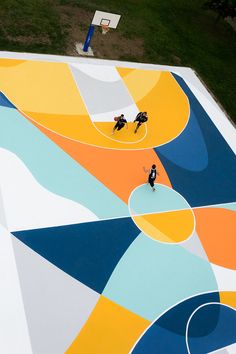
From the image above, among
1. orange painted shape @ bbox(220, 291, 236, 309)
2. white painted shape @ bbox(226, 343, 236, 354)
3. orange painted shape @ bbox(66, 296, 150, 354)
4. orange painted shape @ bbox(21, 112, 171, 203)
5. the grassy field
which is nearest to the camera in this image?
orange painted shape @ bbox(66, 296, 150, 354)

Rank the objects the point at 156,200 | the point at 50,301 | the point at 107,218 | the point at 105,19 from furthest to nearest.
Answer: the point at 105,19, the point at 156,200, the point at 107,218, the point at 50,301

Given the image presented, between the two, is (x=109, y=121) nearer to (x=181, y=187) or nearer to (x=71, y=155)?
(x=71, y=155)

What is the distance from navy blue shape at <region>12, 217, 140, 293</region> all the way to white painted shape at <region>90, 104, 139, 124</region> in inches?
238

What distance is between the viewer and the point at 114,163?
15.0 meters

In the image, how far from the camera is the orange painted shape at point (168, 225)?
515 inches

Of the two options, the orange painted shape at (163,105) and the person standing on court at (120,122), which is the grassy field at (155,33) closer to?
the orange painted shape at (163,105)

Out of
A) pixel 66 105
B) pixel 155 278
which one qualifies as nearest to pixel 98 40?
pixel 66 105

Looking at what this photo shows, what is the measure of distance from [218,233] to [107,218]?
4558 millimetres

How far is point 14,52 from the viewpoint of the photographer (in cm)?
1852

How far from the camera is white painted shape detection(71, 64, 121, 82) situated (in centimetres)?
1927

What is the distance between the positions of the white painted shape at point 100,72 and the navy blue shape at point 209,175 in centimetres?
545

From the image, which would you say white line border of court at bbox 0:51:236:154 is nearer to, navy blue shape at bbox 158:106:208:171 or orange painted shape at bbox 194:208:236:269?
navy blue shape at bbox 158:106:208:171

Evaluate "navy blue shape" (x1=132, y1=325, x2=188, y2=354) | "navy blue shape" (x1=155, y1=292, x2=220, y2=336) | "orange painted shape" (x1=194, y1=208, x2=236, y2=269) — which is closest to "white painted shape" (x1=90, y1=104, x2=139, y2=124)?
"orange painted shape" (x1=194, y1=208, x2=236, y2=269)

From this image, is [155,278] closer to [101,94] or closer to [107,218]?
[107,218]
